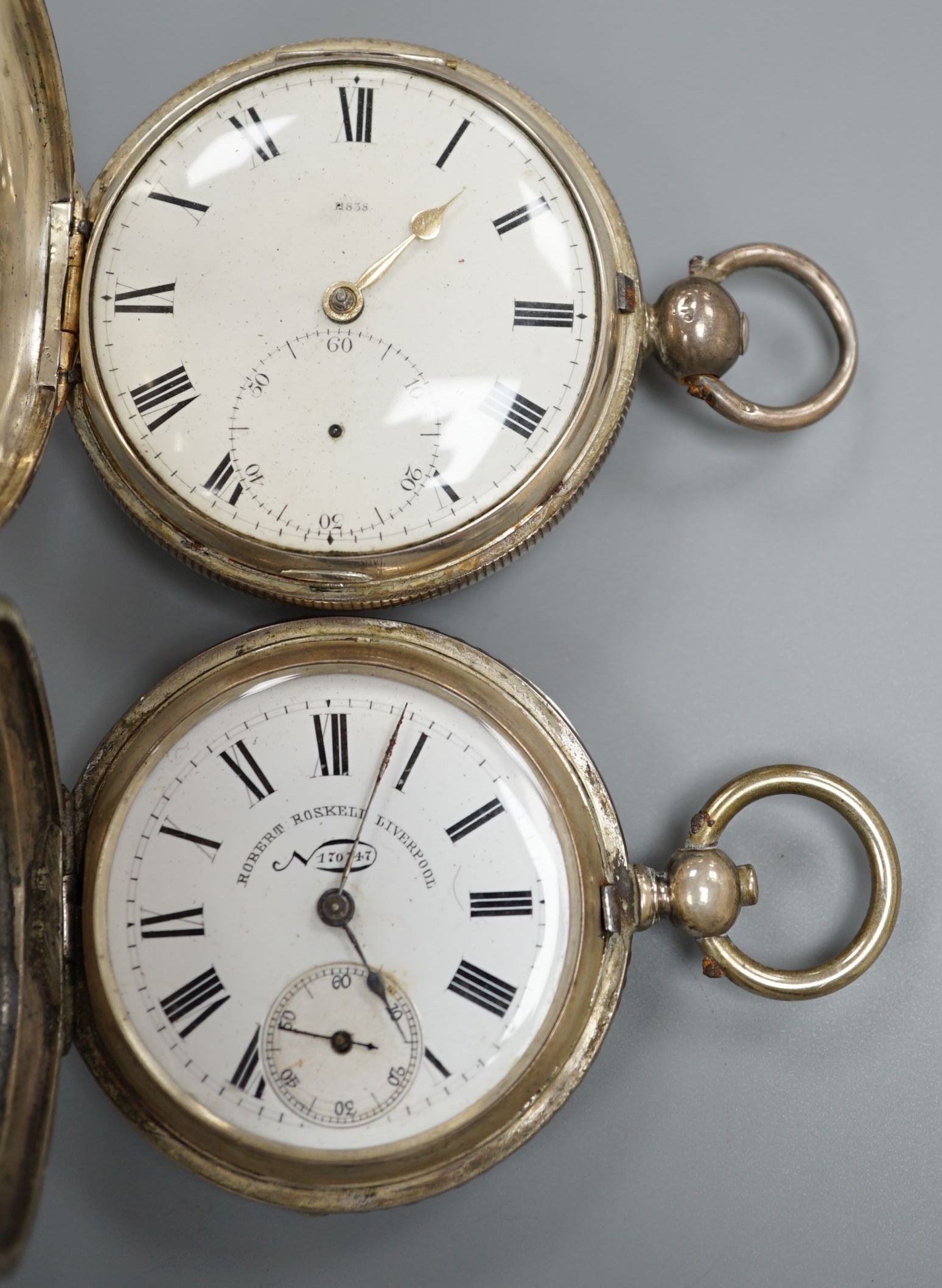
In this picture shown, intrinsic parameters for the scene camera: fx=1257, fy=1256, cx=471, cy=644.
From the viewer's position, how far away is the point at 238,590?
3.42 feet

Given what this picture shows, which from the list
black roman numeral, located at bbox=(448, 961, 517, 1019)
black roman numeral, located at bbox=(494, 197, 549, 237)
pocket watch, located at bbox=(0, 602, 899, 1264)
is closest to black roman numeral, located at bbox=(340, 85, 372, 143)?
black roman numeral, located at bbox=(494, 197, 549, 237)

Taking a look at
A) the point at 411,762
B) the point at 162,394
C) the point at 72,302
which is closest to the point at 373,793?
the point at 411,762

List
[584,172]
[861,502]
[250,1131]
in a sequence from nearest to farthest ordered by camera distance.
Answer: [250,1131] → [584,172] → [861,502]

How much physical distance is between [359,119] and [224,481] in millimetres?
314

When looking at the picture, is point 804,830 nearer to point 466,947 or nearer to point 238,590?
point 466,947

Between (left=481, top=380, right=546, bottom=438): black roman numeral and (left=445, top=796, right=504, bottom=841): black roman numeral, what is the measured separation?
28cm

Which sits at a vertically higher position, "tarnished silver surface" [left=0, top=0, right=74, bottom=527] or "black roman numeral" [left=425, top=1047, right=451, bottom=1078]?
"tarnished silver surface" [left=0, top=0, right=74, bottom=527]

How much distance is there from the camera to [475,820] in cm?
95

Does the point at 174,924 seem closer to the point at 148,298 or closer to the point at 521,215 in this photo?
the point at 148,298

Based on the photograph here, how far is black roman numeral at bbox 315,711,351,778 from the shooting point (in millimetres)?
955

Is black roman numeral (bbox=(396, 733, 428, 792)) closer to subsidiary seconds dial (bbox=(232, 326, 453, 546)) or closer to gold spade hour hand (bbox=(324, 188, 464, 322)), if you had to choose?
subsidiary seconds dial (bbox=(232, 326, 453, 546))

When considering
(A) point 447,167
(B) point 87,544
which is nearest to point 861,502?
(A) point 447,167

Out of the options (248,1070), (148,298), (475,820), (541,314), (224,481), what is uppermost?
(541,314)

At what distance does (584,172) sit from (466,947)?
63 cm
